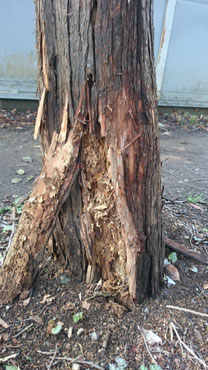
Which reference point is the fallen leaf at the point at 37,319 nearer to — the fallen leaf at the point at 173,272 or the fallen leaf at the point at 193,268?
the fallen leaf at the point at 173,272

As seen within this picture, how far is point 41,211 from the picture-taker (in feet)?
5.61

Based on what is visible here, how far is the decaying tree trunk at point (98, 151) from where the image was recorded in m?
1.37

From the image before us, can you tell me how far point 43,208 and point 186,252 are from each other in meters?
1.18

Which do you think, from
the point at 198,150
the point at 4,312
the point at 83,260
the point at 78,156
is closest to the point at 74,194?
the point at 78,156

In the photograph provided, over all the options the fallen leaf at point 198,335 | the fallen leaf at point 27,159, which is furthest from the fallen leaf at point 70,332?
the fallen leaf at point 27,159

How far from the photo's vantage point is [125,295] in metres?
1.82

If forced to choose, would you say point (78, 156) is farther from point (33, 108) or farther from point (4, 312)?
point (33, 108)

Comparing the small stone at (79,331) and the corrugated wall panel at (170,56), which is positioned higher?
the corrugated wall panel at (170,56)

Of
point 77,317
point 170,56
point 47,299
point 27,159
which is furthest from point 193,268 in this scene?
point 170,56

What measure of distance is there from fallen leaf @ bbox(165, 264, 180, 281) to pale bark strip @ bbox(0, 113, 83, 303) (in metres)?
0.90

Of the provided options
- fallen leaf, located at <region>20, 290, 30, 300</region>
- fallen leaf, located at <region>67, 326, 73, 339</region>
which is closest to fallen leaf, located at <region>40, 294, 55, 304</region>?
fallen leaf, located at <region>20, 290, 30, 300</region>

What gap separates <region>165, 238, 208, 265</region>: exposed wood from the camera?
224 centimetres

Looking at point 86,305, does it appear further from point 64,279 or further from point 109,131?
point 109,131

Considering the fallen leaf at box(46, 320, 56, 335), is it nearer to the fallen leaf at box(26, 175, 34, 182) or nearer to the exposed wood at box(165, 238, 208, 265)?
the exposed wood at box(165, 238, 208, 265)
